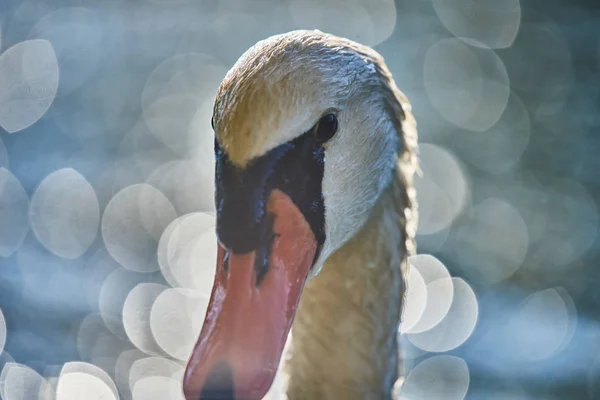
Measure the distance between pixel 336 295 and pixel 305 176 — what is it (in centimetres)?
48

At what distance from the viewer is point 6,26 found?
10.4m

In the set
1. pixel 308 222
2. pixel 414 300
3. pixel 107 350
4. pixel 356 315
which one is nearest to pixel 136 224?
pixel 107 350

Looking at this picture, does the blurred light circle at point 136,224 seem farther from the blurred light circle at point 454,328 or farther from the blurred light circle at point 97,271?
the blurred light circle at point 454,328

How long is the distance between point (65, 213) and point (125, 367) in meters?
2.17

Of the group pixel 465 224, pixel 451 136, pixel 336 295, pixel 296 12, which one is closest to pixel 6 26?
pixel 296 12

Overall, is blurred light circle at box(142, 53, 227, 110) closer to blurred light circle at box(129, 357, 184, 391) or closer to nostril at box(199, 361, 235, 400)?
blurred light circle at box(129, 357, 184, 391)

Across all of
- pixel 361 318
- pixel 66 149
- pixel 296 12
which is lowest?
pixel 296 12

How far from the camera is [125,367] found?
5.43m

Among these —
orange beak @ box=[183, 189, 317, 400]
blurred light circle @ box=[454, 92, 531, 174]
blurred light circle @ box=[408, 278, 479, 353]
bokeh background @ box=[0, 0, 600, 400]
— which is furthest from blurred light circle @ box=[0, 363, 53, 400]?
blurred light circle @ box=[454, 92, 531, 174]

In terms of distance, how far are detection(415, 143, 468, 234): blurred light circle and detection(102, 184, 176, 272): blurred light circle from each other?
1.89m

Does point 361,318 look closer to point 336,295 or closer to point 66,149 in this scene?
point 336,295

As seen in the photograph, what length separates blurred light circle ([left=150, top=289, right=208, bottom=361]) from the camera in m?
5.73

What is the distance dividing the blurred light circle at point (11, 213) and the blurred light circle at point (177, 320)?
3.75 ft

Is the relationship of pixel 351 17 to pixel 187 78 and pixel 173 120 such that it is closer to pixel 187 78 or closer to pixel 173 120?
pixel 187 78
